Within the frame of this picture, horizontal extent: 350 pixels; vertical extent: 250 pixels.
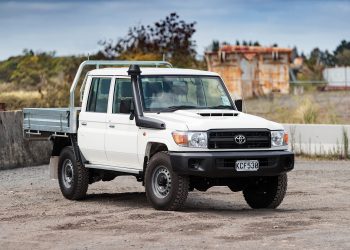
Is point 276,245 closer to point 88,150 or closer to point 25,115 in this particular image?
point 88,150

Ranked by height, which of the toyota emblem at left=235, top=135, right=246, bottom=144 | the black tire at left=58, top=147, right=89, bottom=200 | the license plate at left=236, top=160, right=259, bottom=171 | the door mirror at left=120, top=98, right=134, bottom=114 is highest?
the door mirror at left=120, top=98, right=134, bottom=114

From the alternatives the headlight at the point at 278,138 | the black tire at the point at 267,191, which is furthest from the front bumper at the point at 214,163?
the black tire at the point at 267,191

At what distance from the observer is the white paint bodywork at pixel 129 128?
13984 mm

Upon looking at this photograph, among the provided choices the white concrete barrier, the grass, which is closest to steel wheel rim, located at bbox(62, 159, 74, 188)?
the white concrete barrier

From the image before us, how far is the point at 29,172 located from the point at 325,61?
8131cm

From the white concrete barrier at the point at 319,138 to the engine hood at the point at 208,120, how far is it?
30.2 ft

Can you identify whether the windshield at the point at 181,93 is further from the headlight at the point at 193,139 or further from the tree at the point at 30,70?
the tree at the point at 30,70

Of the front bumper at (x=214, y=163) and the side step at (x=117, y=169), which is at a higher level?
the front bumper at (x=214, y=163)

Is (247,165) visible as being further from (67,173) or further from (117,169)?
(67,173)

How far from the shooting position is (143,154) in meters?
14.6

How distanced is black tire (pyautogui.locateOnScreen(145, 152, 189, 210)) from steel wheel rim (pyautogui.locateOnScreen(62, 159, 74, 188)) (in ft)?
7.81

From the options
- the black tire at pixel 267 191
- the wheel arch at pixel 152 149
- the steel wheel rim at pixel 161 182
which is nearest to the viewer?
the steel wheel rim at pixel 161 182

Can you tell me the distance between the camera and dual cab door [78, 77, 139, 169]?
1498 centimetres

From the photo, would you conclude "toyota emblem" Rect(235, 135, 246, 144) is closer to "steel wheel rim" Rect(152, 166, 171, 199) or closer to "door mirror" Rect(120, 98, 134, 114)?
"steel wheel rim" Rect(152, 166, 171, 199)
